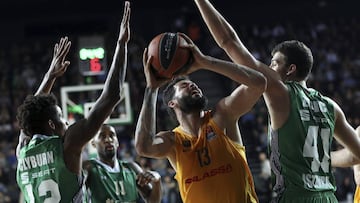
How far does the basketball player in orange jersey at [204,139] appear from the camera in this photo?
3943mm

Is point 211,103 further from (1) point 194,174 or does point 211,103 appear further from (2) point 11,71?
(1) point 194,174

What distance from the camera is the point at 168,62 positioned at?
3.88 metres

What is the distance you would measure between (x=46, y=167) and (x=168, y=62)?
3.07ft

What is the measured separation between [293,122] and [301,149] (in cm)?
17

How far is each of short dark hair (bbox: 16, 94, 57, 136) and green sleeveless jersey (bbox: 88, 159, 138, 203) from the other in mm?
1665

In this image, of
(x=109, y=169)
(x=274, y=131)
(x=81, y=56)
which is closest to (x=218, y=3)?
(x=81, y=56)

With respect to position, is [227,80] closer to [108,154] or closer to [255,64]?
[108,154]

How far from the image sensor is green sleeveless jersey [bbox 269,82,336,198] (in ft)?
13.3

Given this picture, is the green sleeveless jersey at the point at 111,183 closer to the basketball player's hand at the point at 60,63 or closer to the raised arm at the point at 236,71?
the basketball player's hand at the point at 60,63

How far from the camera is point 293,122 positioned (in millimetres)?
4074

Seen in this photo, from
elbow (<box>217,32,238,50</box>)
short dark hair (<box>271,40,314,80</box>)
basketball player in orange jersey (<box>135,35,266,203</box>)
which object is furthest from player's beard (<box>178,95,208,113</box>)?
short dark hair (<box>271,40,314,80</box>)

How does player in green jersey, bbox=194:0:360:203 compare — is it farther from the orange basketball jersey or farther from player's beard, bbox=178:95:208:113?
player's beard, bbox=178:95:208:113

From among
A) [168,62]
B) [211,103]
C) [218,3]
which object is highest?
[218,3]

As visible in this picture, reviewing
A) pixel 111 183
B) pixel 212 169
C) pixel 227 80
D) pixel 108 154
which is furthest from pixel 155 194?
pixel 227 80
